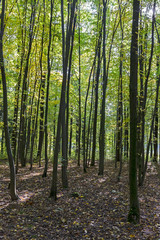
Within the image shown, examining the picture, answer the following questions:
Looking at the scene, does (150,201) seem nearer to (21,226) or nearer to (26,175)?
(21,226)

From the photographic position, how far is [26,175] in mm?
10938

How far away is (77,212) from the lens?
6.20 metres

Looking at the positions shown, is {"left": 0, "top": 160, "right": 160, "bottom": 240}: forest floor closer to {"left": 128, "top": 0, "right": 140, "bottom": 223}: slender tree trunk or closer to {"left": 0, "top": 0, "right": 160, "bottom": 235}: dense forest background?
{"left": 128, "top": 0, "right": 140, "bottom": 223}: slender tree trunk

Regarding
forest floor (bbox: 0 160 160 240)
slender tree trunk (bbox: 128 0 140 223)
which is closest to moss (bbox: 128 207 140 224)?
slender tree trunk (bbox: 128 0 140 223)

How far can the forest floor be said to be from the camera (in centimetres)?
→ 486

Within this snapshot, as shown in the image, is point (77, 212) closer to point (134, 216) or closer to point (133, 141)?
point (134, 216)

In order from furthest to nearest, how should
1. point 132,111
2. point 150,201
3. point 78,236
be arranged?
point 150,201 → point 132,111 → point 78,236

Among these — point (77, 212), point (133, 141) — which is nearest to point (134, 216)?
point (77, 212)

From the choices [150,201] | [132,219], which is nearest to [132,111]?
[132,219]

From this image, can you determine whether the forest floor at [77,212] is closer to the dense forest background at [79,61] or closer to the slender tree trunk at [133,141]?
the slender tree trunk at [133,141]

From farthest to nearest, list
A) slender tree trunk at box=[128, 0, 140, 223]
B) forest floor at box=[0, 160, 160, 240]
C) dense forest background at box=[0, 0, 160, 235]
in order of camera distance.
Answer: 1. dense forest background at box=[0, 0, 160, 235]
2. slender tree trunk at box=[128, 0, 140, 223]
3. forest floor at box=[0, 160, 160, 240]

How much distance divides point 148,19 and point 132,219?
25.5ft

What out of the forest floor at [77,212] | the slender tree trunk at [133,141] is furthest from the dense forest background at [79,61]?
the forest floor at [77,212]

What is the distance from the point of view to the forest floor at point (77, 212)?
486 centimetres
